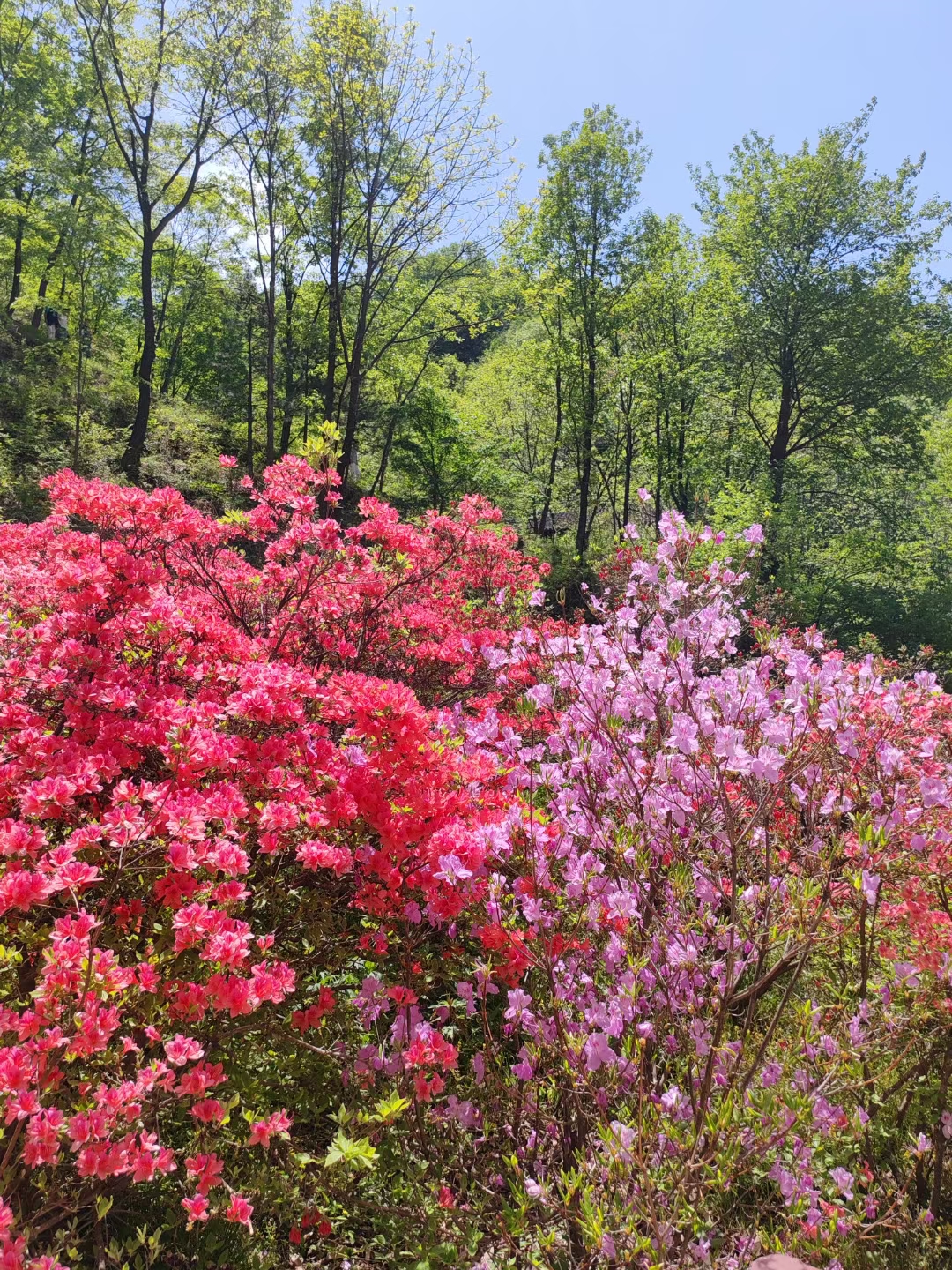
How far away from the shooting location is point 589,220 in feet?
53.5

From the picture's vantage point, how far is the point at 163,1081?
164 centimetres

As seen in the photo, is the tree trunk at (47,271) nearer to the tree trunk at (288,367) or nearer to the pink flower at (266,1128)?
the tree trunk at (288,367)

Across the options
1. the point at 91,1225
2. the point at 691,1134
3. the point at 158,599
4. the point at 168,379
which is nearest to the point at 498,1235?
the point at 691,1134

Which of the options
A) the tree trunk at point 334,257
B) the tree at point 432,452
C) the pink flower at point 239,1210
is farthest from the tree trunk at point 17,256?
the pink flower at point 239,1210

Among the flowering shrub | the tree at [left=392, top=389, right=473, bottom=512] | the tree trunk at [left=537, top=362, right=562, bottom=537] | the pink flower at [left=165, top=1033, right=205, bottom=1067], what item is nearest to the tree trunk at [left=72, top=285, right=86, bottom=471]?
the tree at [left=392, top=389, right=473, bottom=512]

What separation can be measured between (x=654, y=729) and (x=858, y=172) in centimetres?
1757

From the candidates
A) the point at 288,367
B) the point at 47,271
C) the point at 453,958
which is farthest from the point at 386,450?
the point at 453,958

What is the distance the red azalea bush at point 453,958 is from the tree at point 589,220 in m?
15.7

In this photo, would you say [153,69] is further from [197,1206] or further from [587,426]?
[197,1206]

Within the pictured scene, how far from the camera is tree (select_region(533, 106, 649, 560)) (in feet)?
51.7

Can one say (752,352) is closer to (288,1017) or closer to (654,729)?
(654,729)

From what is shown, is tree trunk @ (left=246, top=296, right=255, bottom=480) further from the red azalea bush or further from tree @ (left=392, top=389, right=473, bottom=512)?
the red azalea bush

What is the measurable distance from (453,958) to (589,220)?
→ 58.8 ft

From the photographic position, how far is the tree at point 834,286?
14766 millimetres
